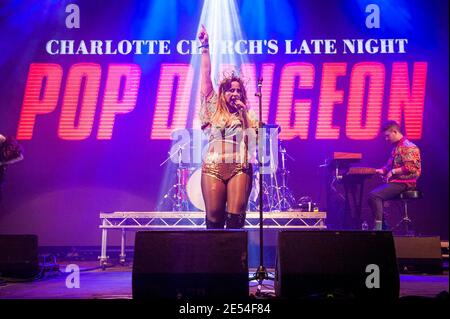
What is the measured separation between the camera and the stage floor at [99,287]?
451cm

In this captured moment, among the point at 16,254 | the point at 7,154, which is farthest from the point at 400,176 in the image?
the point at 7,154

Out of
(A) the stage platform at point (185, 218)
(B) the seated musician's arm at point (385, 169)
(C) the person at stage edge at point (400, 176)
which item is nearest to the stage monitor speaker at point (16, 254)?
(A) the stage platform at point (185, 218)

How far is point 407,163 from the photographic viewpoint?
723cm

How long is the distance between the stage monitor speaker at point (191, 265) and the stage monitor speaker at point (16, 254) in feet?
8.90

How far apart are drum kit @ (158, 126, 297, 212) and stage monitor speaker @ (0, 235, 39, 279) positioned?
2.85 metres

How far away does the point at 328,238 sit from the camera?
3.71 metres

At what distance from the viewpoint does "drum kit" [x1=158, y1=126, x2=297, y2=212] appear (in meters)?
7.98

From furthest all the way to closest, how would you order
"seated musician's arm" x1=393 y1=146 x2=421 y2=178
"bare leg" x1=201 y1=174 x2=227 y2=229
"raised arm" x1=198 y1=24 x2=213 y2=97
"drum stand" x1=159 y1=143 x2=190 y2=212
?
"drum stand" x1=159 y1=143 x2=190 y2=212 < "seated musician's arm" x1=393 y1=146 x2=421 y2=178 < "raised arm" x1=198 y1=24 x2=213 y2=97 < "bare leg" x1=201 y1=174 x2=227 y2=229

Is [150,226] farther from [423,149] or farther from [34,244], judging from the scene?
[423,149]

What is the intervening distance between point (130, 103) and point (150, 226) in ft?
8.47

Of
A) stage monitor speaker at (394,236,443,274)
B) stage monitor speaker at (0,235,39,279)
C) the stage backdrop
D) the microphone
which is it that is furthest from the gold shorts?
the stage backdrop

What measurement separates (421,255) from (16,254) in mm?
5573

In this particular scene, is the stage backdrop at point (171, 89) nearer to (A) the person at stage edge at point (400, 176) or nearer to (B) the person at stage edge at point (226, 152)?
(A) the person at stage edge at point (400, 176)

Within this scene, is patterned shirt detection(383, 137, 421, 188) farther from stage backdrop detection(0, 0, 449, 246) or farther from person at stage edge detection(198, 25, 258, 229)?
person at stage edge detection(198, 25, 258, 229)
